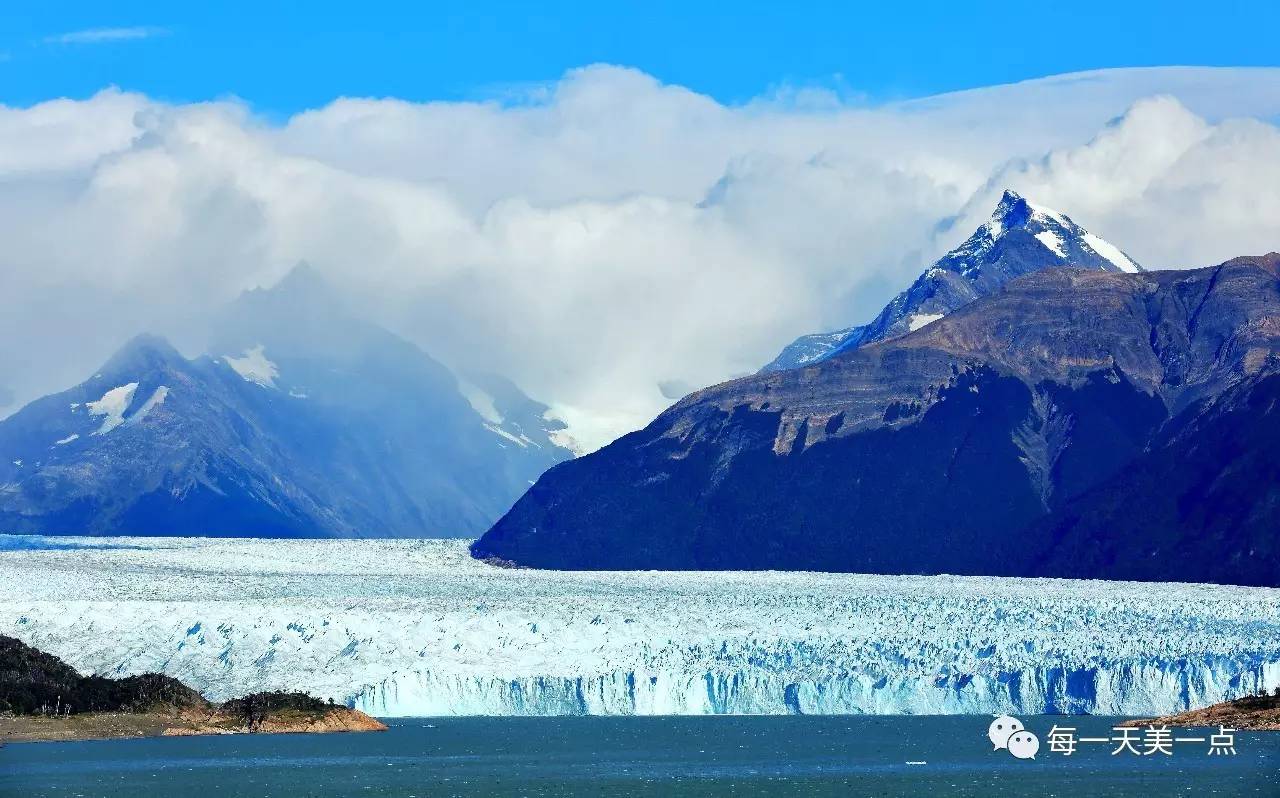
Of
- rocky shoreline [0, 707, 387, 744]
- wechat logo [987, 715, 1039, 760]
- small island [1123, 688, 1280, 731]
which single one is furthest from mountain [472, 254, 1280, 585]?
wechat logo [987, 715, 1039, 760]

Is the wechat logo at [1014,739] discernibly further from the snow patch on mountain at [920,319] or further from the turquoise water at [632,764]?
the snow patch on mountain at [920,319]

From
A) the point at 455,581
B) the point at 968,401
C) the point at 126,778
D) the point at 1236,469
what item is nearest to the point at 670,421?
the point at 968,401

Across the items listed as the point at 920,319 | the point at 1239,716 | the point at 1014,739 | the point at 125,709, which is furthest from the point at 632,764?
the point at 920,319

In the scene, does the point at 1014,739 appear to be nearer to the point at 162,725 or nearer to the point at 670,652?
the point at 670,652

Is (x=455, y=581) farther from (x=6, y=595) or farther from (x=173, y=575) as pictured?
(x=6, y=595)

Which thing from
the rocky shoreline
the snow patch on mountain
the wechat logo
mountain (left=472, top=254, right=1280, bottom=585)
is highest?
the snow patch on mountain

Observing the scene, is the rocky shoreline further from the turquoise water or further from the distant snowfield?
the distant snowfield
